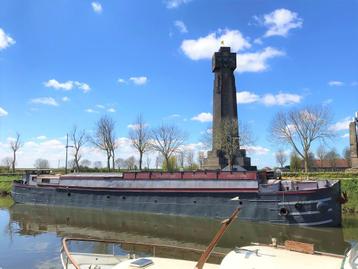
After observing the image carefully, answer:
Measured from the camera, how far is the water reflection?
75.0ft

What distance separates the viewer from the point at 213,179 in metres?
31.9

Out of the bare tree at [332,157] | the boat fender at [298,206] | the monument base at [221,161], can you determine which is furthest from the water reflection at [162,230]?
the bare tree at [332,157]

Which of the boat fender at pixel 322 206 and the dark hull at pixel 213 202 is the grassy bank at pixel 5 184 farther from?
the boat fender at pixel 322 206

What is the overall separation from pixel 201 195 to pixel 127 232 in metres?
7.87

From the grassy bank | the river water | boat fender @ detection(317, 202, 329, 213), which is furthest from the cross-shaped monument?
the grassy bank

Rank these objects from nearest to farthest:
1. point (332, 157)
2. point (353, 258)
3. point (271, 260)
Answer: point (353, 258), point (271, 260), point (332, 157)

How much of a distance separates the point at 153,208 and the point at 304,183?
12724 millimetres

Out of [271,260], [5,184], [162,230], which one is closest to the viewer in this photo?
[271,260]

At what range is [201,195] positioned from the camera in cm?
3166

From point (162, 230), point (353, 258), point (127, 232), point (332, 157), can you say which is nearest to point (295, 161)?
point (332, 157)

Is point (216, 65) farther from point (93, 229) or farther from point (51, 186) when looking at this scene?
point (93, 229)

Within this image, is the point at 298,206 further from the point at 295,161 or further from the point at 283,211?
the point at 295,161

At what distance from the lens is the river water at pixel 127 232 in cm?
1958

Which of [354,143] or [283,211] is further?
[354,143]
